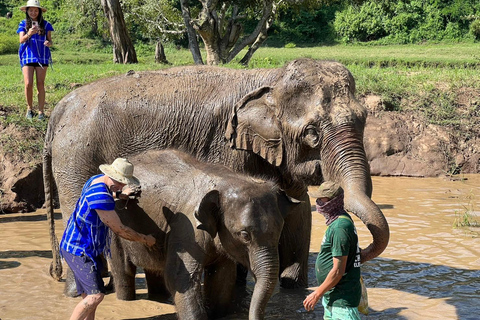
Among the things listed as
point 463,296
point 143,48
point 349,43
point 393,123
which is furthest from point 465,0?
point 463,296

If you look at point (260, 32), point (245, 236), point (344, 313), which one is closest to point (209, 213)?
point (245, 236)

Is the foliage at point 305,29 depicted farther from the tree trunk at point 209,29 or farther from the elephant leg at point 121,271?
the elephant leg at point 121,271

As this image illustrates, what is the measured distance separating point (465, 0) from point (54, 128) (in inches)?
1379

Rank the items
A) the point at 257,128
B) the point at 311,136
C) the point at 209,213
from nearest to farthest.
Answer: the point at 209,213
the point at 311,136
the point at 257,128

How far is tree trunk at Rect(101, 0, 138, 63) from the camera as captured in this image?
21016mm

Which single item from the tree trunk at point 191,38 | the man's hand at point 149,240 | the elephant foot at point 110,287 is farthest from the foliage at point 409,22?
the man's hand at point 149,240

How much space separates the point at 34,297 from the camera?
672 cm

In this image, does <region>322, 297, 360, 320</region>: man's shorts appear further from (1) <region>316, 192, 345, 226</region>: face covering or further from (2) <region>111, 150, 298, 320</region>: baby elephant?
(1) <region>316, 192, 345, 226</region>: face covering

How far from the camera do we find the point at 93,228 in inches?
207

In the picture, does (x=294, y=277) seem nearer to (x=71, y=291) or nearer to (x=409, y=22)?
(x=71, y=291)

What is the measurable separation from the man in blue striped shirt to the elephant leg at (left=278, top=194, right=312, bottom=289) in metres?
2.04

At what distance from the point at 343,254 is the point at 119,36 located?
17.9 m

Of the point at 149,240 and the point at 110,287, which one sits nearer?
the point at 149,240

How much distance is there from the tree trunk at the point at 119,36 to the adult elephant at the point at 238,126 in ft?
47.8
